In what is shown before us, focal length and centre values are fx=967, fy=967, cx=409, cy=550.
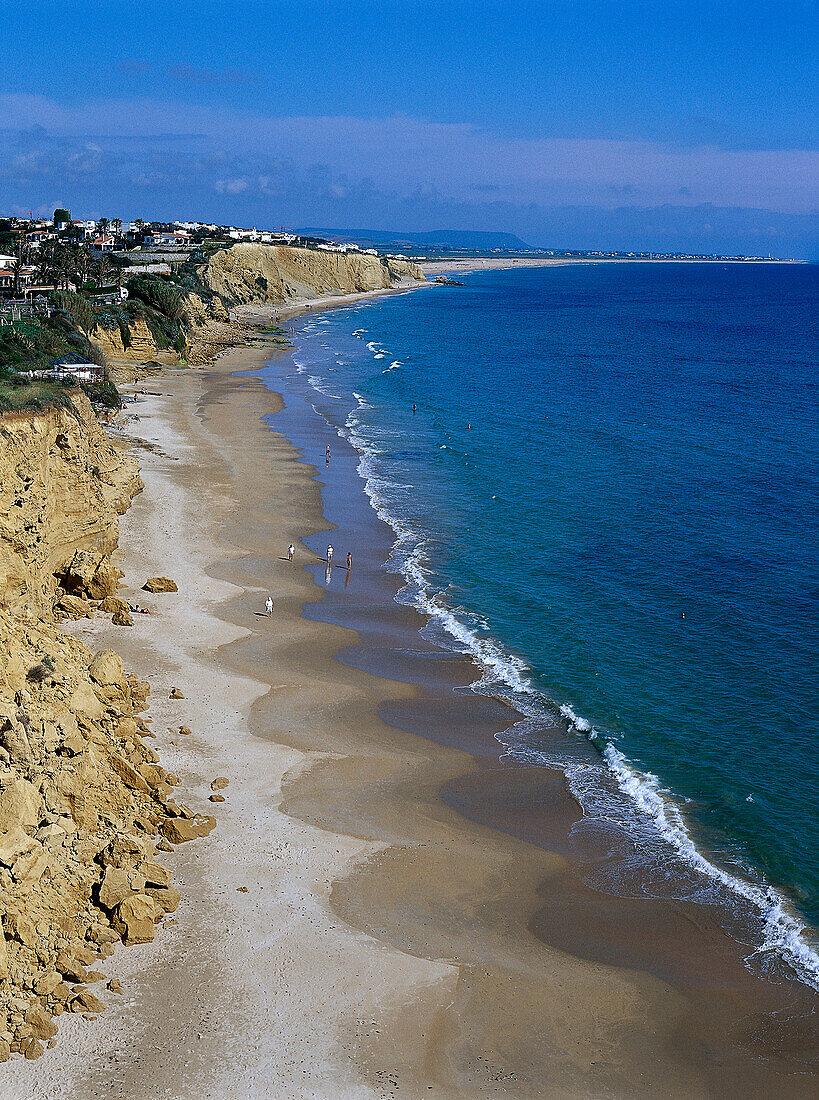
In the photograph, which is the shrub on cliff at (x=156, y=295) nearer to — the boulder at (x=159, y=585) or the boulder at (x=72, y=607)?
the boulder at (x=159, y=585)

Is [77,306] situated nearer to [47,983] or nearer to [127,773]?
[127,773]

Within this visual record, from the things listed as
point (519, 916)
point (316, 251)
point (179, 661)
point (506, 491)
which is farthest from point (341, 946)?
point (316, 251)

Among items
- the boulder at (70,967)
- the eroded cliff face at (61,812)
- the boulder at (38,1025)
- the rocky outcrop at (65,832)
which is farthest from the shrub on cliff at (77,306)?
the boulder at (38,1025)

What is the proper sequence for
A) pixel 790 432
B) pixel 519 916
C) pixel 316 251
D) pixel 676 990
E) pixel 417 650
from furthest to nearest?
pixel 316 251
pixel 790 432
pixel 417 650
pixel 519 916
pixel 676 990

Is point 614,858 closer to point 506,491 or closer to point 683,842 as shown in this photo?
point 683,842

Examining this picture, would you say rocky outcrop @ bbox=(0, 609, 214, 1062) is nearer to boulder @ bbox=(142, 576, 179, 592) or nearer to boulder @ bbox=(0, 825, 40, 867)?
boulder @ bbox=(0, 825, 40, 867)

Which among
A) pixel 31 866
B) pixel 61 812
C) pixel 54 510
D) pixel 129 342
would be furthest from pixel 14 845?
pixel 129 342
